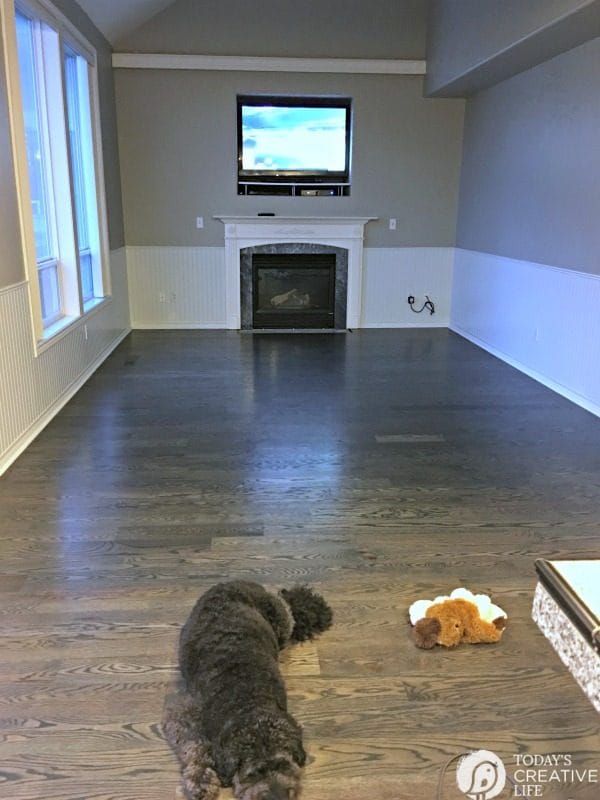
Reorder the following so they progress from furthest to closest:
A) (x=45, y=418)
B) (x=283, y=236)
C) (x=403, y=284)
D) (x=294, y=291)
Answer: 1. (x=403, y=284)
2. (x=294, y=291)
3. (x=283, y=236)
4. (x=45, y=418)

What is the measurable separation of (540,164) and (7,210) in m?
3.92

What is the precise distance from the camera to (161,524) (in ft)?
9.11

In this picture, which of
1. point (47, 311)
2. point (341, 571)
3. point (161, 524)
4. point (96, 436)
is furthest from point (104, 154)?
point (341, 571)

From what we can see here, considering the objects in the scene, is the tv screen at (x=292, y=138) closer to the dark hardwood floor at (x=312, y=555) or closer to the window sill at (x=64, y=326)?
the window sill at (x=64, y=326)

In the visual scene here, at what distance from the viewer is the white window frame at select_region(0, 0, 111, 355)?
352cm

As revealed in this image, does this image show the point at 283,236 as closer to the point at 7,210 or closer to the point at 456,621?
the point at 7,210

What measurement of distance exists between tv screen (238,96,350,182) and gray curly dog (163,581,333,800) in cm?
574

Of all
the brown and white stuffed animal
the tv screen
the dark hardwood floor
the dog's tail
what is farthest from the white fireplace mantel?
the brown and white stuffed animal

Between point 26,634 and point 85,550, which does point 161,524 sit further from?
point 26,634

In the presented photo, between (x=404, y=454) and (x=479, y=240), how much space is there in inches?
146

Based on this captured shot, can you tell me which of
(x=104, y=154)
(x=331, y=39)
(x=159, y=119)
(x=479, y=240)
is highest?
(x=331, y=39)

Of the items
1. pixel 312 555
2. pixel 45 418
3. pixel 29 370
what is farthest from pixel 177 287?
pixel 312 555

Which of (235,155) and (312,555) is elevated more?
(235,155)

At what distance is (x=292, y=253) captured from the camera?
709 centimetres
